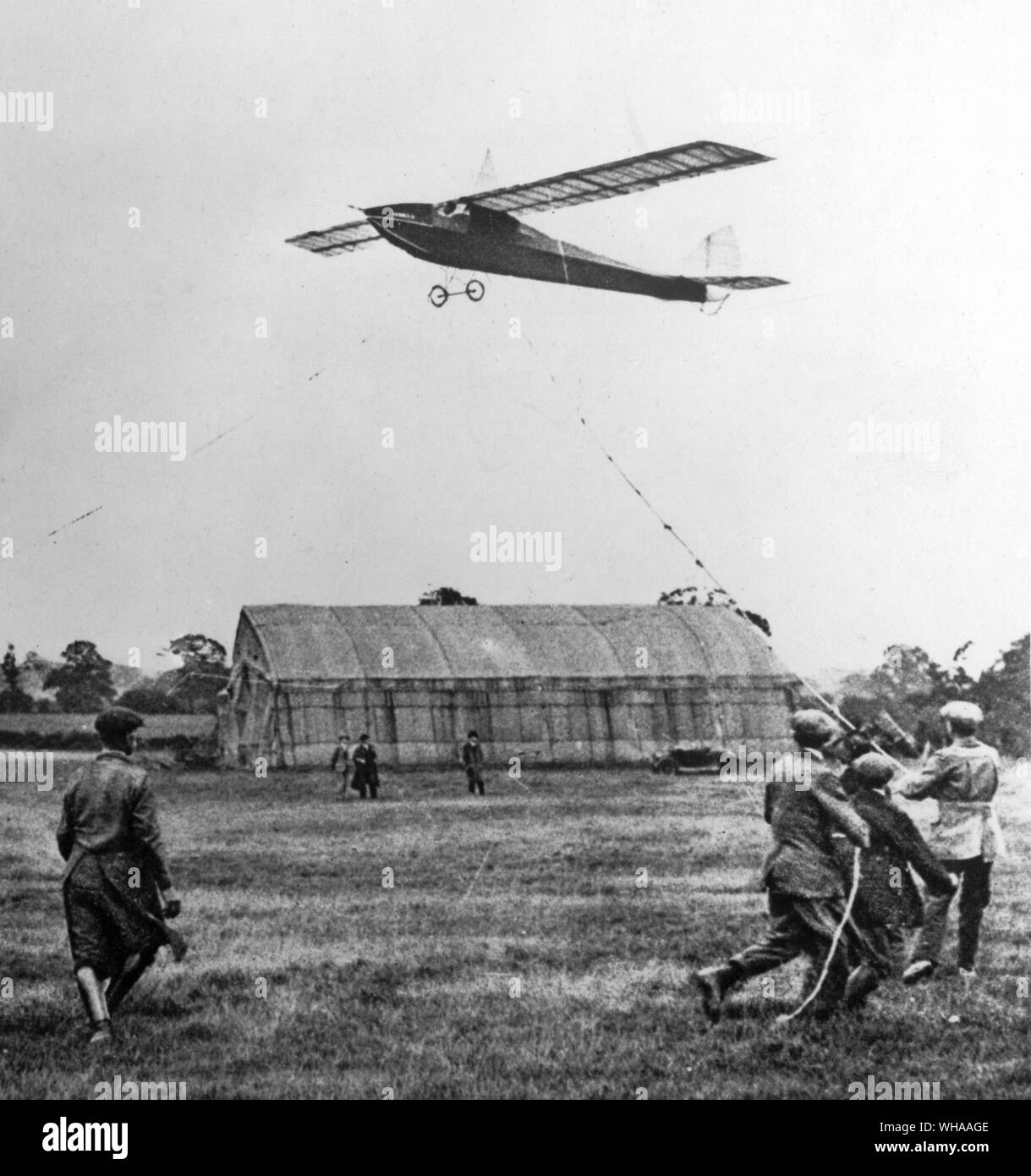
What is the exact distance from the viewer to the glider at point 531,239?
1255 centimetres

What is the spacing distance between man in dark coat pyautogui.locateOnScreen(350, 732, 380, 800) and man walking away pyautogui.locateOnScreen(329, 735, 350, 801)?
191 millimetres

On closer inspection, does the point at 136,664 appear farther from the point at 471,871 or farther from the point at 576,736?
the point at 576,736

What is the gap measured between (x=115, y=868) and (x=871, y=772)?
5040 millimetres

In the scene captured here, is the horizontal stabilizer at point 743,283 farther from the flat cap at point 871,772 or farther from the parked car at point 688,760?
the parked car at point 688,760

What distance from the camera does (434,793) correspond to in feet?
80.1

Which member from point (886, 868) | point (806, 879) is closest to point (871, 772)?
point (886, 868)

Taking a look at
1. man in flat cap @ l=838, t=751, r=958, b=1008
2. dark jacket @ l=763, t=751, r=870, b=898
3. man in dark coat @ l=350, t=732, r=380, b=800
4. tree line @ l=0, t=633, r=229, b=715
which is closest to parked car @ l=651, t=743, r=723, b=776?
man in dark coat @ l=350, t=732, r=380, b=800

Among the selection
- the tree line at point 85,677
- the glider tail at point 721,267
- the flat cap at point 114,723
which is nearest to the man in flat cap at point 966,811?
the glider tail at point 721,267

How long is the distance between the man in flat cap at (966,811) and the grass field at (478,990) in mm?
446

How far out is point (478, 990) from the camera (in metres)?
9.62

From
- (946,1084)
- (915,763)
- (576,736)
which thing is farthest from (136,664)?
(576,736)

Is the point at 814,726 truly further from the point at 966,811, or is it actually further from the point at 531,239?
the point at 531,239

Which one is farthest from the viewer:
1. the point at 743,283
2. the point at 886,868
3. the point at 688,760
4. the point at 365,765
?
the point at 688,760

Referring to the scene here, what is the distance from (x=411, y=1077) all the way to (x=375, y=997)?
3.85ft
